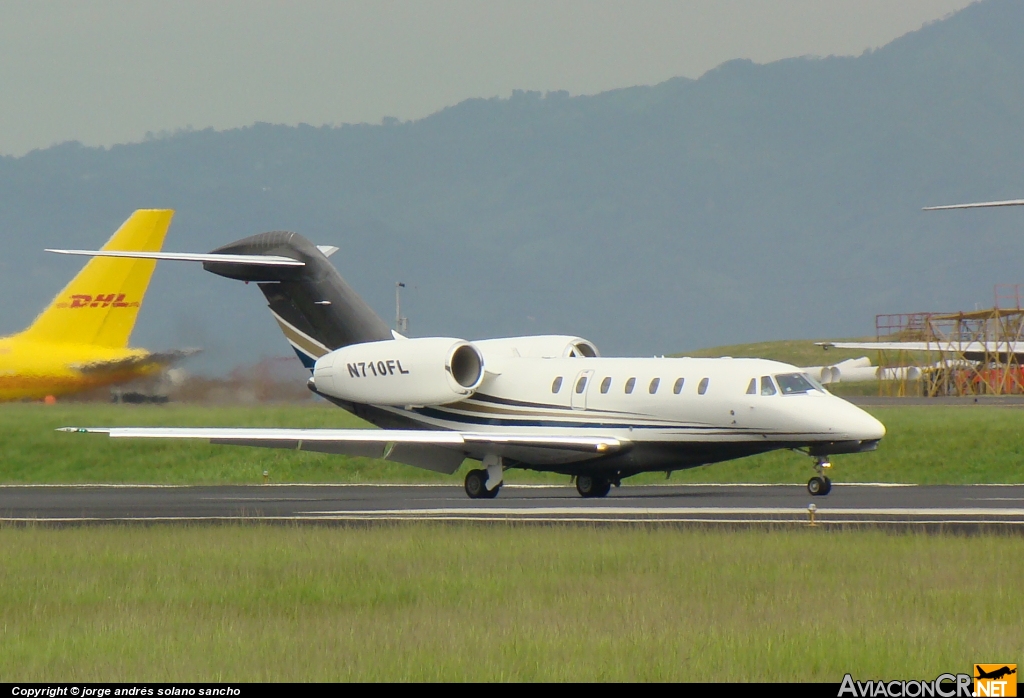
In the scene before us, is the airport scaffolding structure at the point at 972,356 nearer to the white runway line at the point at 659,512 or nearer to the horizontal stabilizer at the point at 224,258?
the horizontal stabilizer at the point at 224,258

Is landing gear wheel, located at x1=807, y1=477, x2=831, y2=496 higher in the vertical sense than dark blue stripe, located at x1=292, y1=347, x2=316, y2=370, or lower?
lower

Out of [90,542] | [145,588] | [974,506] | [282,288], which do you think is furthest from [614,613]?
[282,288]

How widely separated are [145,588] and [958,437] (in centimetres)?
3098

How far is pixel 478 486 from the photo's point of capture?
30688 millimetres

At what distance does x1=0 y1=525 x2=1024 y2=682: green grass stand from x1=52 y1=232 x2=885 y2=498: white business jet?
8.53 metres

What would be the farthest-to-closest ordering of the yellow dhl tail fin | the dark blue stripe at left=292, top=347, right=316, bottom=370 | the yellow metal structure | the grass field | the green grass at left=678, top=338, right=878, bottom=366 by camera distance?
the green grass at left=678, top=338, right=878, bottom=366
the yellow dhl tail fin
the yellow metal structure
the grass field
the dark blue stripe at left=292, top=347, right=316, bottom=370

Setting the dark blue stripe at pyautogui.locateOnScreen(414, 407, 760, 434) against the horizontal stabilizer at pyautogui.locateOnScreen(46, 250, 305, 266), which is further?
the horizontal stabilizer at pyautogui.locateOnScreen(46, 250, 305, 266)

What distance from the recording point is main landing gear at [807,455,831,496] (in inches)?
1131

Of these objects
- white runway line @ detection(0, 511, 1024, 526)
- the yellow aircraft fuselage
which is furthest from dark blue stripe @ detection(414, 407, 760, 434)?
the yellow aircraft fuselage

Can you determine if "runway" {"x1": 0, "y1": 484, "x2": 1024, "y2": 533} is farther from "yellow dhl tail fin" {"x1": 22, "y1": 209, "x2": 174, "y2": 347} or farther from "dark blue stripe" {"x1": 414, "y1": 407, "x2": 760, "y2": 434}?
"yellow dhl tail fin" {"x1": 22, "y1": 209, "x2": 174, "y2": 347}

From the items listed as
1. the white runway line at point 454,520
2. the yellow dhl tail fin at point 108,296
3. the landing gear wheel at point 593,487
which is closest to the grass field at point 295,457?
the landing gear wheel at point 593,487

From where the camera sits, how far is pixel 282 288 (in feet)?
112

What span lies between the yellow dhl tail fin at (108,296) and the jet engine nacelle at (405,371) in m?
25.4

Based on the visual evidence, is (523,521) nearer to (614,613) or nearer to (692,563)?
(692,563)
